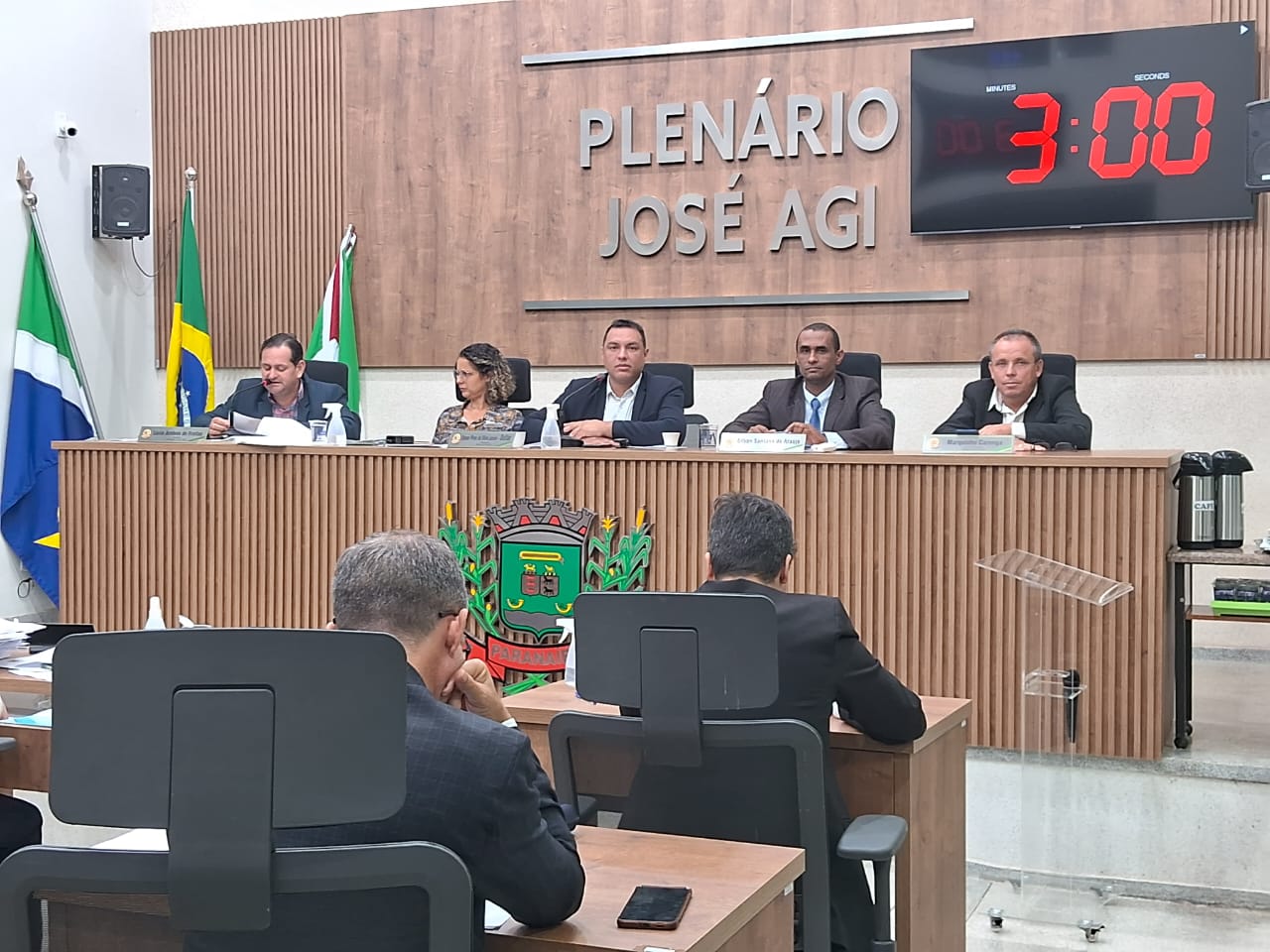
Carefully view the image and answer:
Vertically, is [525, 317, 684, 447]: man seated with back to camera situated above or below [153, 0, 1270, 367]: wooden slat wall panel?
below

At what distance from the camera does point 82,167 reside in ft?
24.5

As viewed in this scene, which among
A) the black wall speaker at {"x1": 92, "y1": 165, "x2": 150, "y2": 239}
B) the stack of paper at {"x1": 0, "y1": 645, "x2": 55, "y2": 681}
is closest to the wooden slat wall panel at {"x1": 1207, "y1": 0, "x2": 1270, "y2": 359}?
the stack of paper at {"x1": 0, "y1": 645, "x2": 55, "y2": 681}

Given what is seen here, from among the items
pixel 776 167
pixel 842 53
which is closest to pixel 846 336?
pixel 776 167

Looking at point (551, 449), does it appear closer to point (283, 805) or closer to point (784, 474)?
point (784, 474)

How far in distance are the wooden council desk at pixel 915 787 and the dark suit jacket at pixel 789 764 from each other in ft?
0.27

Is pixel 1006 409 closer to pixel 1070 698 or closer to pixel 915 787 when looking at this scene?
pixel 1070 698

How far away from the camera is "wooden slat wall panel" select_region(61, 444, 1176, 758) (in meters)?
4.04

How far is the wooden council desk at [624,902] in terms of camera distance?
1.52 meters

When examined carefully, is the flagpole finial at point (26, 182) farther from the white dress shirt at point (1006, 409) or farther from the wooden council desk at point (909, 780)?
the wooden council desk at point (909, 780)

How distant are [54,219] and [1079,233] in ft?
16.3

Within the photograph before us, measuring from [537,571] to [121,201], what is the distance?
3968mm

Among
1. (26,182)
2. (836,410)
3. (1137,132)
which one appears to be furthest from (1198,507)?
(26,182)

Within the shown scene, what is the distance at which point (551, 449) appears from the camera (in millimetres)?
4793

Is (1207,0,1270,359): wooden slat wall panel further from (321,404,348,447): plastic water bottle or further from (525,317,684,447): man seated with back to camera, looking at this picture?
(321,404,348,447): plastic water bottle
